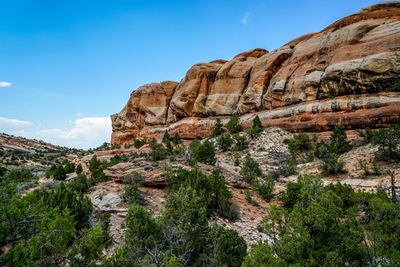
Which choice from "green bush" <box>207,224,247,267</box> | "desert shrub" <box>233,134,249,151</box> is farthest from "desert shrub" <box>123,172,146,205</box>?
"desert shrub" <box>233,134,249,151</box>

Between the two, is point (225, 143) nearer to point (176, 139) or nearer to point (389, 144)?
point (176, 139)

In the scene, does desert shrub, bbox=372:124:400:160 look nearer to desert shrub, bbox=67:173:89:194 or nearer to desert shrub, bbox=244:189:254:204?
desert shrub, bbox=244:189:254:204

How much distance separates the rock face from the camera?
113ft

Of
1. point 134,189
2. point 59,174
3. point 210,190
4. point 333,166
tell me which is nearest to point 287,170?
point 333,166

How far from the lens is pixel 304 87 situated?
40.7m

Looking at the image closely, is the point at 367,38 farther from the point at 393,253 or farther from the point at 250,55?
the point at 393,253

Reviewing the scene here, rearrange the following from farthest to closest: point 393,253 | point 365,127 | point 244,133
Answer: point 244,133 < point 365,127 < point 393,253

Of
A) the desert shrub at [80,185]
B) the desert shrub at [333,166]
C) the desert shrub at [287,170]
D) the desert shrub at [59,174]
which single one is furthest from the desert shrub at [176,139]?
the desert shrub at [333,166]

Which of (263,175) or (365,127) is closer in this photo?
(263,175)

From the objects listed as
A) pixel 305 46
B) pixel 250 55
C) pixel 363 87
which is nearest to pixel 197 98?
pixel 250 55

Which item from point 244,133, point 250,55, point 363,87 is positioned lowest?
point 244,133

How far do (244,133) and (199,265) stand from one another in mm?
29510

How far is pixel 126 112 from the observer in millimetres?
68125

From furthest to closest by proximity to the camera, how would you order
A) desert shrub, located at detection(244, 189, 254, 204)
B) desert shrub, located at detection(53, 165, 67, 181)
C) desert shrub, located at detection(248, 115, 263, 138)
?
desert shrub, located at detection(248, 115, 263, 138), desert shrub, located at detection(53, 165, 67, 181), desert shrub, located at detection(244, 189, 254, 204)
